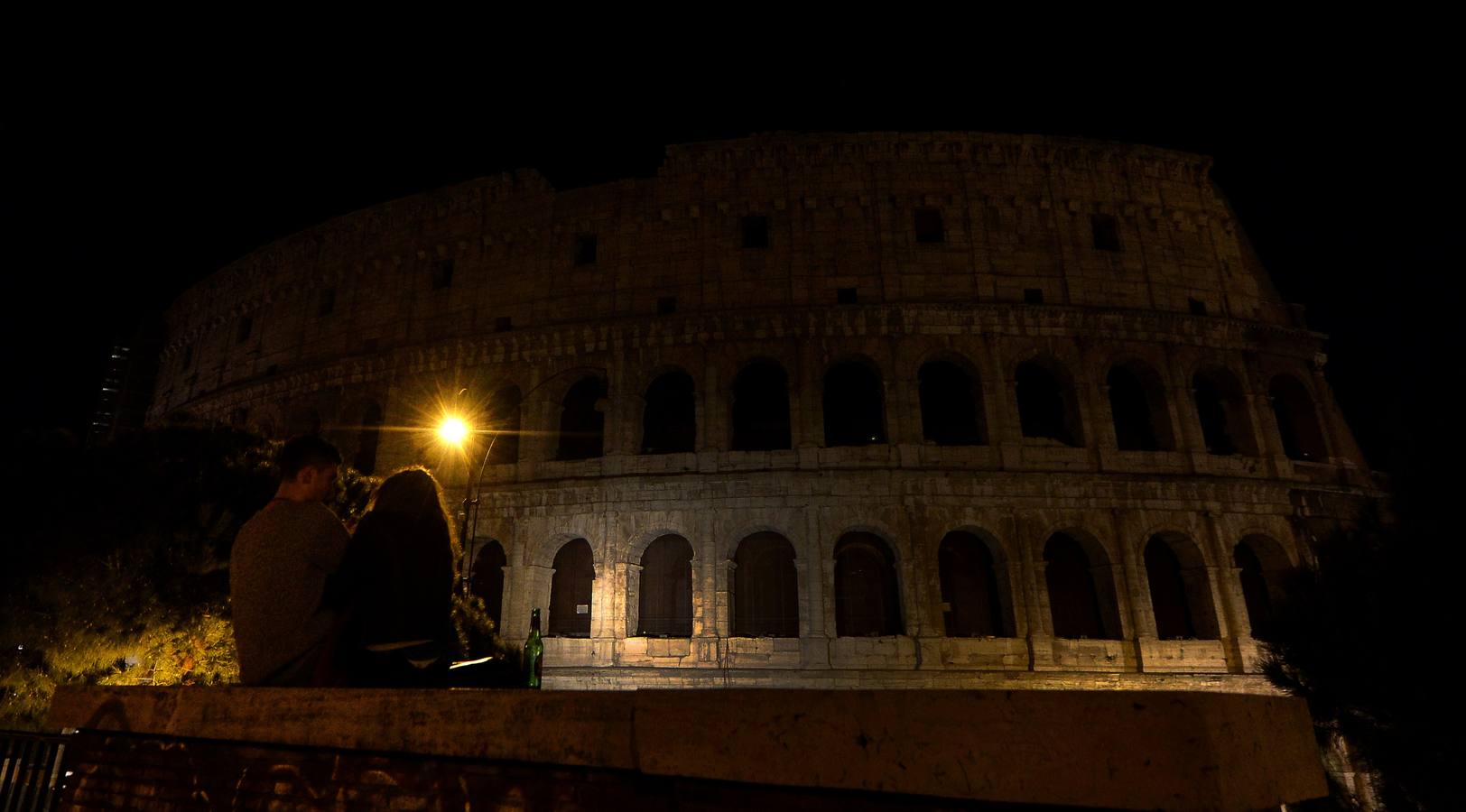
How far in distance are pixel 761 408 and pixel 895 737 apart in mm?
15610

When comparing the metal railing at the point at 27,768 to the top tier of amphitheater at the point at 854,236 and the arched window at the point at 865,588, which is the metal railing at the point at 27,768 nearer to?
the arched window at the point at 865,588

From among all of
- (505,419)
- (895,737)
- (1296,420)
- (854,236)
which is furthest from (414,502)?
(1296,420)

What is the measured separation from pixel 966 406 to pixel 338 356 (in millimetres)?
17717

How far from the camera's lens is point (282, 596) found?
10.8 ft

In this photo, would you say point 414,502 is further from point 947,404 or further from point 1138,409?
point 1138,409

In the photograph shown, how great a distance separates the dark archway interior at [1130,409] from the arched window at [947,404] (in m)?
3.43

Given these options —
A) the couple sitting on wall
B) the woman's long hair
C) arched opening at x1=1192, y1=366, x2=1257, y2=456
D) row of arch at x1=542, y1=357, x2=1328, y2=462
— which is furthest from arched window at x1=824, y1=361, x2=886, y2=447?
the couple sitting on wall

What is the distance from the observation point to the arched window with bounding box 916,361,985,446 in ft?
57.5

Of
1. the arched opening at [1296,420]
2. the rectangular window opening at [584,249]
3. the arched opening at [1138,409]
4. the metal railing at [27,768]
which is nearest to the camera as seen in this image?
the metal railing at [27,768]

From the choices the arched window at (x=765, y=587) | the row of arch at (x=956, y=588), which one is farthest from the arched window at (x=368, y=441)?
the arched window at (x=765, y=587)

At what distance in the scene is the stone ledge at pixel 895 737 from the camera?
6.57 feet

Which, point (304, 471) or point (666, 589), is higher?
point (304, 471)

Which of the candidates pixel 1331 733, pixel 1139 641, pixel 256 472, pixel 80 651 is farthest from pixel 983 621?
pixel 80 651

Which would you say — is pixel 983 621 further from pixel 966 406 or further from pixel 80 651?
pixel 80 651
